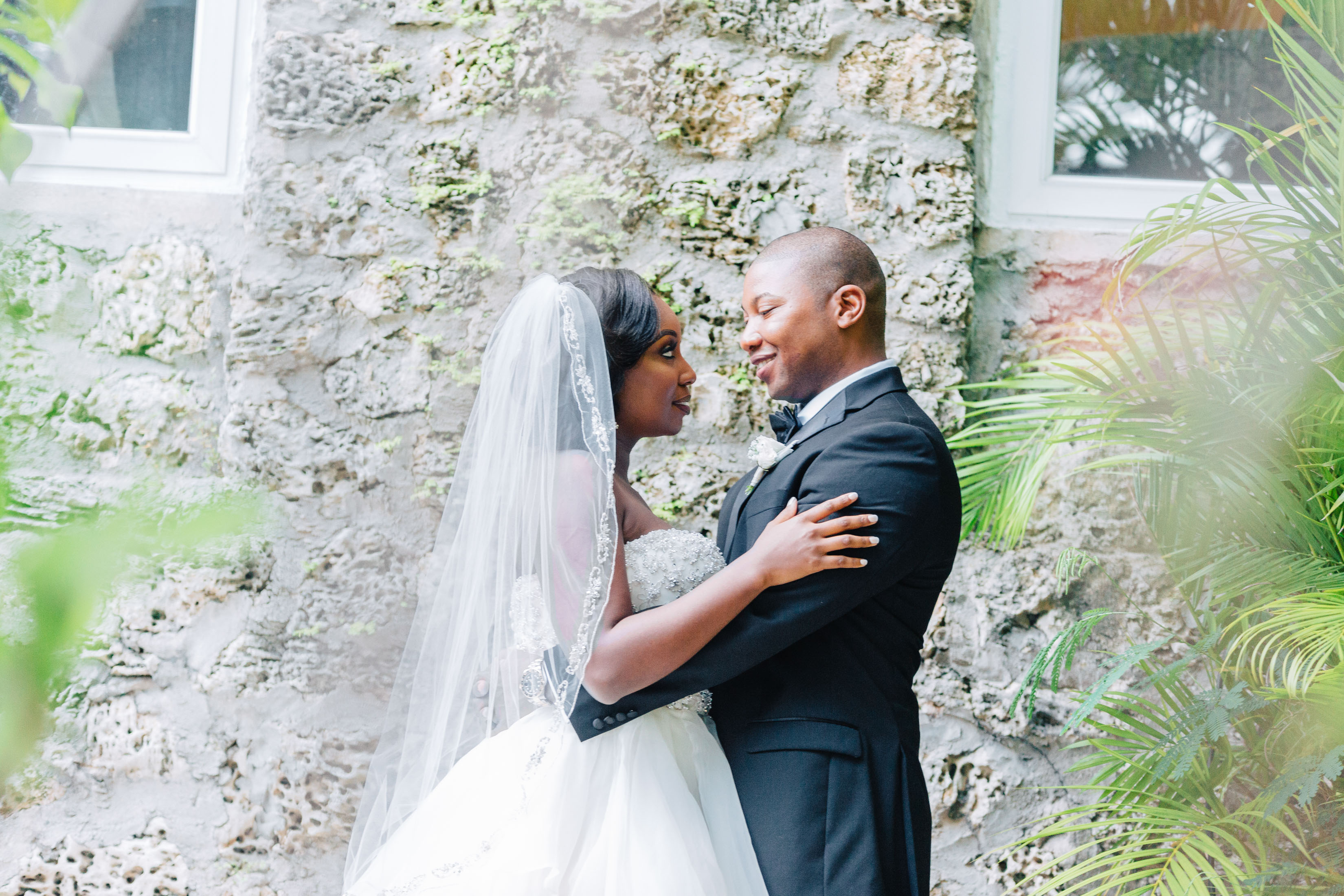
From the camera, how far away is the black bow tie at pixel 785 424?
6.86ft

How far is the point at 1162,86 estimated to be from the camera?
308 cm

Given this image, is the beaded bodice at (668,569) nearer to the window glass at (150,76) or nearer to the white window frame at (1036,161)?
the white window frame at (1036,161)

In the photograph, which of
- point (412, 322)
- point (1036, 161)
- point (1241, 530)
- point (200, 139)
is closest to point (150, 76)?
point (200, 139)

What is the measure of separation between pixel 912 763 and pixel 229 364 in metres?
2.10

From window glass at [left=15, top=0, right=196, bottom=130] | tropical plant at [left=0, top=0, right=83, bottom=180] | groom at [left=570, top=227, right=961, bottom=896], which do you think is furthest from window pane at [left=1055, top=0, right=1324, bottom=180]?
tropical plant at [left=0, top=0, right=83, bottom=180]

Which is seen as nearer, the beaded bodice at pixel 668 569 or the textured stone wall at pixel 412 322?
the beaded bodice at pixel 668 569

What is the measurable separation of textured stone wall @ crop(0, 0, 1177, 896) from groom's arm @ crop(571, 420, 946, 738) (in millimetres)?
989

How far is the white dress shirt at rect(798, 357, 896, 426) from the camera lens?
78.1 inches

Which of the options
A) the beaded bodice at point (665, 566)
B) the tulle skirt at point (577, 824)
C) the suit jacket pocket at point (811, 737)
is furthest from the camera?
the beaded bodice at point (665, 566)

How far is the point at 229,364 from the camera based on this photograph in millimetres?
2805

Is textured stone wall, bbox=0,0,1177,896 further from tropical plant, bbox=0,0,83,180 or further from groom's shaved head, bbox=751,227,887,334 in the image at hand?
tropical plant, bbox=0,0,83,180

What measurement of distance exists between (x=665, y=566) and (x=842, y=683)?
15.6 inches

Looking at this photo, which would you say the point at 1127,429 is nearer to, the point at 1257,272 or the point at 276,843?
the point at 1257,272

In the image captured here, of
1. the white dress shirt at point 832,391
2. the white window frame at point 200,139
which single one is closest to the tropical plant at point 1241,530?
the white dress shirt at point 832,391
